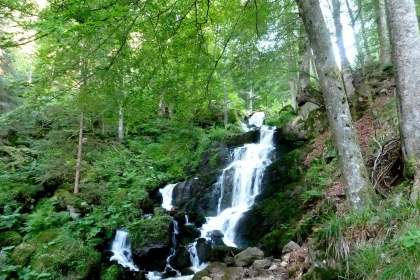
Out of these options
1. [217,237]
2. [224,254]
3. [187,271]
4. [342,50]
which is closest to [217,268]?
[224,254]

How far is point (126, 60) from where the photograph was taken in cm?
457

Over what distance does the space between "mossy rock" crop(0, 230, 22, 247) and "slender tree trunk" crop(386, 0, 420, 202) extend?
9749mm

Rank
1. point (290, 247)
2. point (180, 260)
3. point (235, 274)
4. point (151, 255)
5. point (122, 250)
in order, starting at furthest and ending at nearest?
1. point (122, 250)
2. point (151, 255)
3. point (180, 260)
4. point (290, 247)
5. point (235, 274)

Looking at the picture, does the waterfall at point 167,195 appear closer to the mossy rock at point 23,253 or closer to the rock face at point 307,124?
the mossy rock at point 23,253

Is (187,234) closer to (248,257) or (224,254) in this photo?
(224,254)

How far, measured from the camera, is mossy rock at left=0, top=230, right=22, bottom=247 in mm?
7727

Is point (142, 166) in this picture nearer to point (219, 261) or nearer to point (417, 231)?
point (219, 261)

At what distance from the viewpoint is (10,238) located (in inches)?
309

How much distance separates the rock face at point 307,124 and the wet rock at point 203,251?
6.12 m

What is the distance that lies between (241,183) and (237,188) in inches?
10.3

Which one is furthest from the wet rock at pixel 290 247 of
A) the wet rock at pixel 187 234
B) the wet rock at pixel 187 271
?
the wet rock at pixel 187 234

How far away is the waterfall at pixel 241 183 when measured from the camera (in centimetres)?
935

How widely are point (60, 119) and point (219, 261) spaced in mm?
7410

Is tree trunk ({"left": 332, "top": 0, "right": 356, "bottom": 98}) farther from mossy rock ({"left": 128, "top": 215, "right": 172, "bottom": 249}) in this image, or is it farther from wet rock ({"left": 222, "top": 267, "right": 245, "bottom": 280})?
mossy rock ({"left": 128, "top": 215, "right": 172, "bottom": 249})
